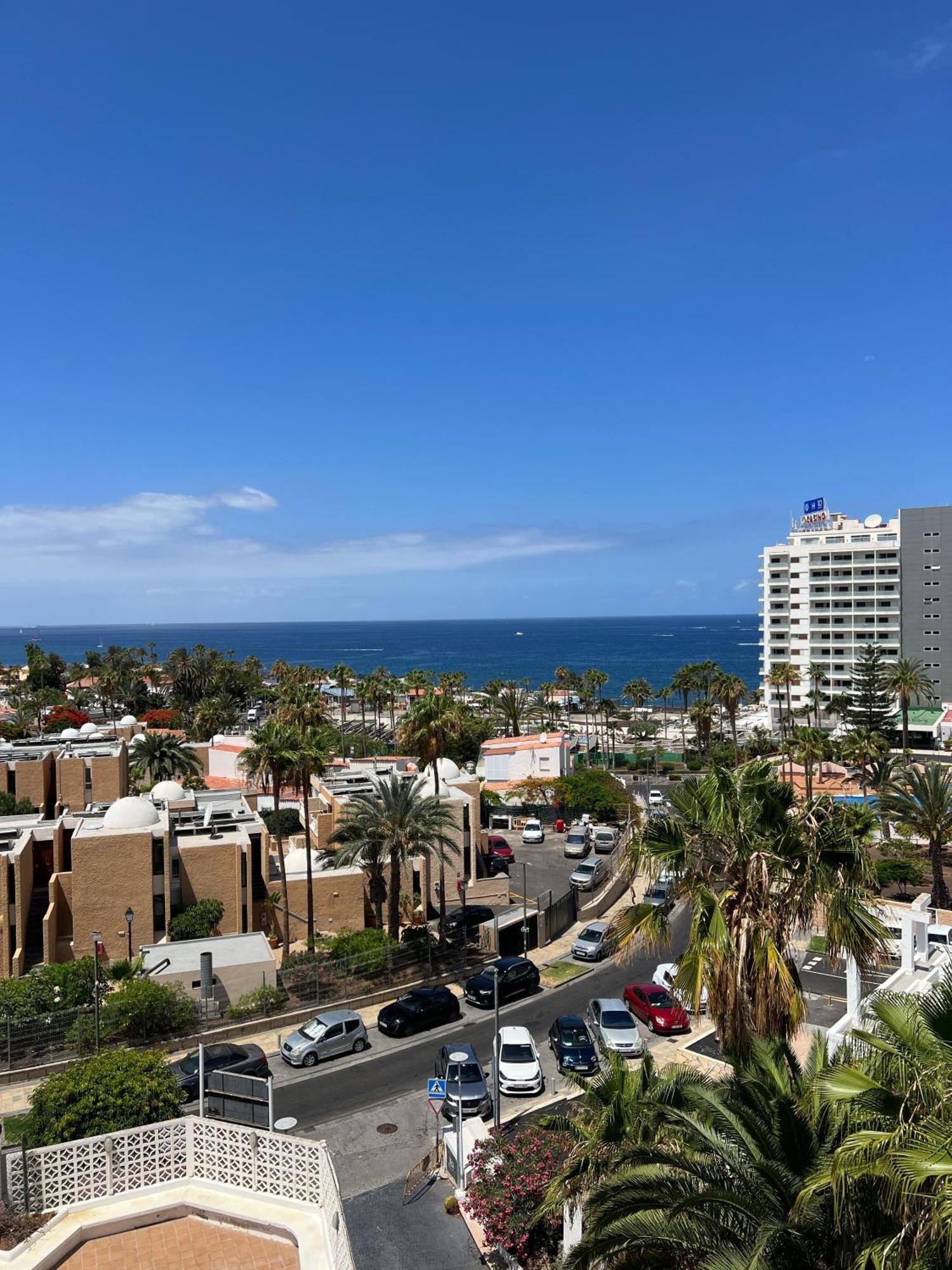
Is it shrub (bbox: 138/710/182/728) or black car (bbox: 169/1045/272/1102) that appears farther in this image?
shrub (bbox: 138/710/182/728)

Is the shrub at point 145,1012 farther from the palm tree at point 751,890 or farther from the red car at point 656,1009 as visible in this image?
the palm tree at point 751,890

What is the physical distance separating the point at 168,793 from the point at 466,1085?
26.6m

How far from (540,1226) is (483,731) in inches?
2706

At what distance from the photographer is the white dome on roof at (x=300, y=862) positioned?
3544cm

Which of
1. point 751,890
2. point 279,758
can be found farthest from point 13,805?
point 751,890

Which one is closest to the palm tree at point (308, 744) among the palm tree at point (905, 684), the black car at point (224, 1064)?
the black car at point (224, 1064)

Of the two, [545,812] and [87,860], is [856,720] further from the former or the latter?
[87,860]

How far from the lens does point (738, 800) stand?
467 inches

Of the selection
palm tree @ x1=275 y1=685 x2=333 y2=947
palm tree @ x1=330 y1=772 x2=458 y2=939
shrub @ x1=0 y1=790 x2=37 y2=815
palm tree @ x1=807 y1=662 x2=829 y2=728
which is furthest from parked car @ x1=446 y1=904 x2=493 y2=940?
palm tree @ x1=807 y1=662 x2=829 y2=728

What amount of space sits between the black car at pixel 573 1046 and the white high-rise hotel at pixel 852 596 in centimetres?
7883

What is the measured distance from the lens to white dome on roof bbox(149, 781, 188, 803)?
41.8 meters

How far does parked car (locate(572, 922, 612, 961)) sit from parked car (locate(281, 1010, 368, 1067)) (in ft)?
33.2

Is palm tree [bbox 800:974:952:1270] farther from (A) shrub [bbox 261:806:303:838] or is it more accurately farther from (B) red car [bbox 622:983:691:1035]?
(A) shrub [bbox 261:806:303:838]

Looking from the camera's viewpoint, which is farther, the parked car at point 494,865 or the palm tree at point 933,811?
the parked car at point 494,865
